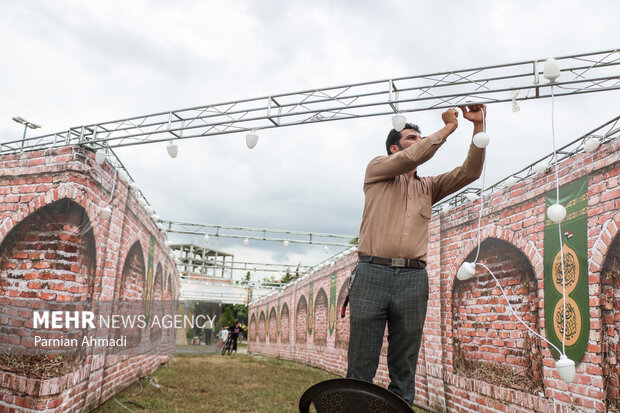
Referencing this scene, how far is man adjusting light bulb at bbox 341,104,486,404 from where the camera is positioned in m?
1.84

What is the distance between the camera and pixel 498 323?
465 centimetres

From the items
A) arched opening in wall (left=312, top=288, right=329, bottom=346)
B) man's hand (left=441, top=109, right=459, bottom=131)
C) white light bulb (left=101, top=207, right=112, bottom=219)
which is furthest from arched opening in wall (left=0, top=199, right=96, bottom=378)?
arched opening in wall (left=312, top=288, right=329, bottom=346)

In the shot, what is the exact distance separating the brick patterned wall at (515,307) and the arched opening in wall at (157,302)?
570 cm

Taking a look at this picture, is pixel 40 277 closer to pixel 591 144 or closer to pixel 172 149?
pixel 172 149

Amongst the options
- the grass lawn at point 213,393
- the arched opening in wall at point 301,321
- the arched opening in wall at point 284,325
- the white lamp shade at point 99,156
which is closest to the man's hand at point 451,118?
the white lamp shade at point 99,156

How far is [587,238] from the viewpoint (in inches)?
140

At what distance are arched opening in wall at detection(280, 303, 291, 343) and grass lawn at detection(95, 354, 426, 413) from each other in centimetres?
654

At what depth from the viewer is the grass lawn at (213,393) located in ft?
18.3

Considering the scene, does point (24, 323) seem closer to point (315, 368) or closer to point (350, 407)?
point (350, 407)

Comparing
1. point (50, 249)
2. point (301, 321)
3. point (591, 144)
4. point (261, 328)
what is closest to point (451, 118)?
point (591, 144)

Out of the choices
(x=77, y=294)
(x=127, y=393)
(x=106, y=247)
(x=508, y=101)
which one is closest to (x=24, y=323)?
(x=77, y=294)

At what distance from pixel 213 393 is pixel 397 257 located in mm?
5754

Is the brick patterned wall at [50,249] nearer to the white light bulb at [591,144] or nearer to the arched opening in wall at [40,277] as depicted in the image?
the arched opening in wall at [40,277]

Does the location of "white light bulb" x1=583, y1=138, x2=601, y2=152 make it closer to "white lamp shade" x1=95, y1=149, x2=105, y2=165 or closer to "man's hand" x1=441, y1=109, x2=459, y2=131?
"man's hand" x1=441, y1=109, x2=459, y2=131
